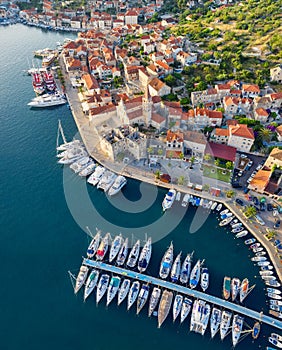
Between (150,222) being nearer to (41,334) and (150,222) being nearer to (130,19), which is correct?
(41,334)

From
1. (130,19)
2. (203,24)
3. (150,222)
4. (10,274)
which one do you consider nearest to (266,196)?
(150,222)

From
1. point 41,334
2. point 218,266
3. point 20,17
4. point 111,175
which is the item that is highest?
point 20,17

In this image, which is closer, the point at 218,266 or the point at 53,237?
the point at 218,266

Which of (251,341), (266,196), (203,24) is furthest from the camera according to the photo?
(203,24)

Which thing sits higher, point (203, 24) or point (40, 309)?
point (203, 24)

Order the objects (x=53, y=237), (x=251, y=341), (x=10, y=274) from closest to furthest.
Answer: (x=251, y=341), (x=10, y=274), (x=53, y=237)

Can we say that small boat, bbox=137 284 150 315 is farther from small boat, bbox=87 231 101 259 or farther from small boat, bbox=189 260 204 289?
small boat, bbox=87 231 101 259

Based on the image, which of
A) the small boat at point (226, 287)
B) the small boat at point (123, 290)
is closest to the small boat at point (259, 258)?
the small boat at point (226, 287)

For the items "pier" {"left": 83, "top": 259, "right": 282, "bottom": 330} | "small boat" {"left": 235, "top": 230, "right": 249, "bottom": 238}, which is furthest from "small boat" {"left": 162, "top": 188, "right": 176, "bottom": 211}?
"pier" {"left": 83, "top": 259, "right": 282, "bottom": 330}
